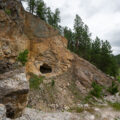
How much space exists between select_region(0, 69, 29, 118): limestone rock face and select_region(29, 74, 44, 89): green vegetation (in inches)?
256

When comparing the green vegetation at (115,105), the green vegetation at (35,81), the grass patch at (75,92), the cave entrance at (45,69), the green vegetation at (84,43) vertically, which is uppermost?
the green vegetation at (84,43)

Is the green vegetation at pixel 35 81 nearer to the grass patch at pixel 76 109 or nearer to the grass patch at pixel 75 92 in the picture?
the grass patch at pixel 75 92

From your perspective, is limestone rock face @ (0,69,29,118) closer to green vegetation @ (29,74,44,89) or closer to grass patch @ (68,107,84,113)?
green vegetation @ (29,74,44,89)

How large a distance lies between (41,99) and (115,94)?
47.7 ft

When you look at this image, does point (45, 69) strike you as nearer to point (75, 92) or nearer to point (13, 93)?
point (75, 92)

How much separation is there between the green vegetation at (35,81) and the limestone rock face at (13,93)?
649 cm

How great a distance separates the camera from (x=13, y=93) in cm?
814

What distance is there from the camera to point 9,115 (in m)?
8.37

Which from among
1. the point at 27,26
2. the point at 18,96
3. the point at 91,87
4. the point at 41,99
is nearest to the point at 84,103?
the point at 91,87

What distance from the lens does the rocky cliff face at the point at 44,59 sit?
14.5 m

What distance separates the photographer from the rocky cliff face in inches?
570

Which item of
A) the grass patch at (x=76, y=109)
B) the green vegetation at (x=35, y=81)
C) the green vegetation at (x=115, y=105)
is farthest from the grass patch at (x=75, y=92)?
the green vegetation at (x=35, y=81)

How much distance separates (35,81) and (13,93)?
8.11 meters

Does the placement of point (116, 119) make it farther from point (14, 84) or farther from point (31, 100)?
point (14, 84)
